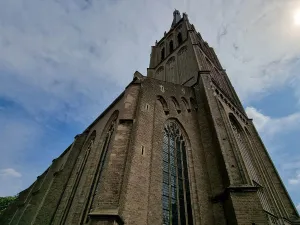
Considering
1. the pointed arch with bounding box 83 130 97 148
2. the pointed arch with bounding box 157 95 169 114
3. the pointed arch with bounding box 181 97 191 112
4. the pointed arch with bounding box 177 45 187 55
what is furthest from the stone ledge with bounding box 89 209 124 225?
the pointed arch with bounding box 177 45 187 55

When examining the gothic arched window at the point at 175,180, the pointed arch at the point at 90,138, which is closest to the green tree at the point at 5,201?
the pointed arch at the point at 90,138

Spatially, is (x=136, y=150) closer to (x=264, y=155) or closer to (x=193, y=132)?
(x=193, y=132)

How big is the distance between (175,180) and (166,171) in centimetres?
56

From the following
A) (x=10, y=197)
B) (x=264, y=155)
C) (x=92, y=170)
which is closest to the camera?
(x=92, y=170)

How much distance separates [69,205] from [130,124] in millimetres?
5662

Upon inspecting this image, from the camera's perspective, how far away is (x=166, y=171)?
9242 millimetres

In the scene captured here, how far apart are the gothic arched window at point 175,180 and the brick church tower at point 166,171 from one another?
36 mm

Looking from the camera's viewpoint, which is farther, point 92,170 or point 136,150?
point 92,170

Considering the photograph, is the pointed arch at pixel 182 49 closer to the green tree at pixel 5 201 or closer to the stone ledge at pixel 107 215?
the stone ledge at pixel 107 215

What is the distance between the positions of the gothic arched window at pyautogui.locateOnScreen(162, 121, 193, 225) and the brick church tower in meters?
0.04

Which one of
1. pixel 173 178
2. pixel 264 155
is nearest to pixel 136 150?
pixel 173 178

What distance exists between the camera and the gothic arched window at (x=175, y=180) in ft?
26.3

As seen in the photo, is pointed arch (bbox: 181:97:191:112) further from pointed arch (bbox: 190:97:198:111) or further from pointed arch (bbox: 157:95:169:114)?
pointed arch (bbox: 157:95:169:114)

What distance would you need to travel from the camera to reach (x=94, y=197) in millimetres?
9602
